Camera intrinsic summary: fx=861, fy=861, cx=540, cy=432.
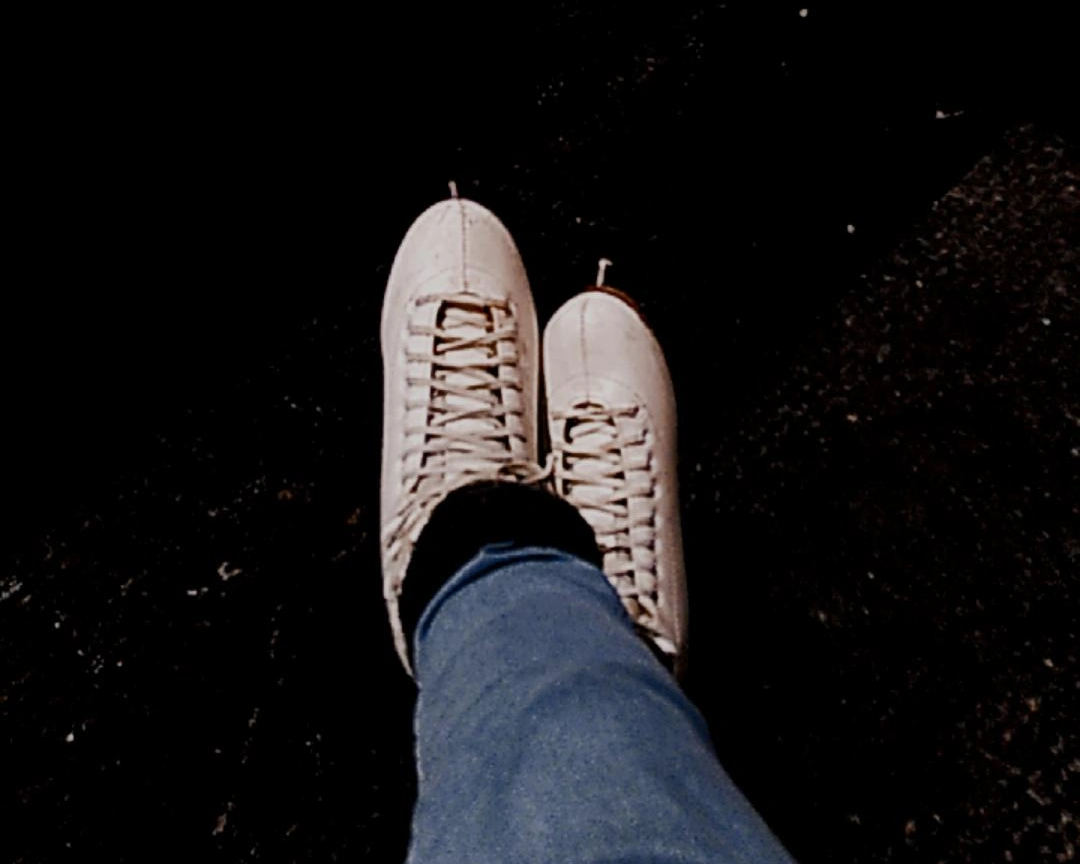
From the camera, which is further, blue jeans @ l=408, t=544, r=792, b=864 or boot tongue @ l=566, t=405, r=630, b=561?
boot tongue @ l=566, t=405, r=630, b=561

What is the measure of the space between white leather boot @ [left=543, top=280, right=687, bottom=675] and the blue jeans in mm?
161

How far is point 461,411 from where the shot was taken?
0.88 metres

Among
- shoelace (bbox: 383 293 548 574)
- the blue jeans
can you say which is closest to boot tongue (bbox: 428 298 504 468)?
shoelace (bbox: 383 293 548 574)

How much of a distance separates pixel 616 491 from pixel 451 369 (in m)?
0.21

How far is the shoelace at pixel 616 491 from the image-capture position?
845 mm

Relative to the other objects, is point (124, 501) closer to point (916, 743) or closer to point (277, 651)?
point (277, 651)

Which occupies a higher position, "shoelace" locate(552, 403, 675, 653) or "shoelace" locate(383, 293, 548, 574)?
"shoelace" locate(383, 293, 548, 574)

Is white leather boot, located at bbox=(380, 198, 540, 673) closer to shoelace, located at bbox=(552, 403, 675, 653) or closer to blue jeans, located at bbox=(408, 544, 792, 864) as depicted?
shoelace, located at bbox=(552, 403, 675, 653)

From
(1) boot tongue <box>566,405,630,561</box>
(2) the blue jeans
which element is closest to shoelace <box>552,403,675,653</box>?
(1) boot tongue <box>566,405,630,561</box>

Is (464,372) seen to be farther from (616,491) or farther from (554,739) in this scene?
(554,739)

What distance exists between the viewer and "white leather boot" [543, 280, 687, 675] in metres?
0.85

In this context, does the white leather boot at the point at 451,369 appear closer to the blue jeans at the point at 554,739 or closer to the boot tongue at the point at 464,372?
the boot tongue at the point at 464,372

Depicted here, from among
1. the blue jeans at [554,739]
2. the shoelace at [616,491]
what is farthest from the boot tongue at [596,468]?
the blue jeans at [554,739]

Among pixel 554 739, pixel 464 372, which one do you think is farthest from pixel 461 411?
pixel 554 739
